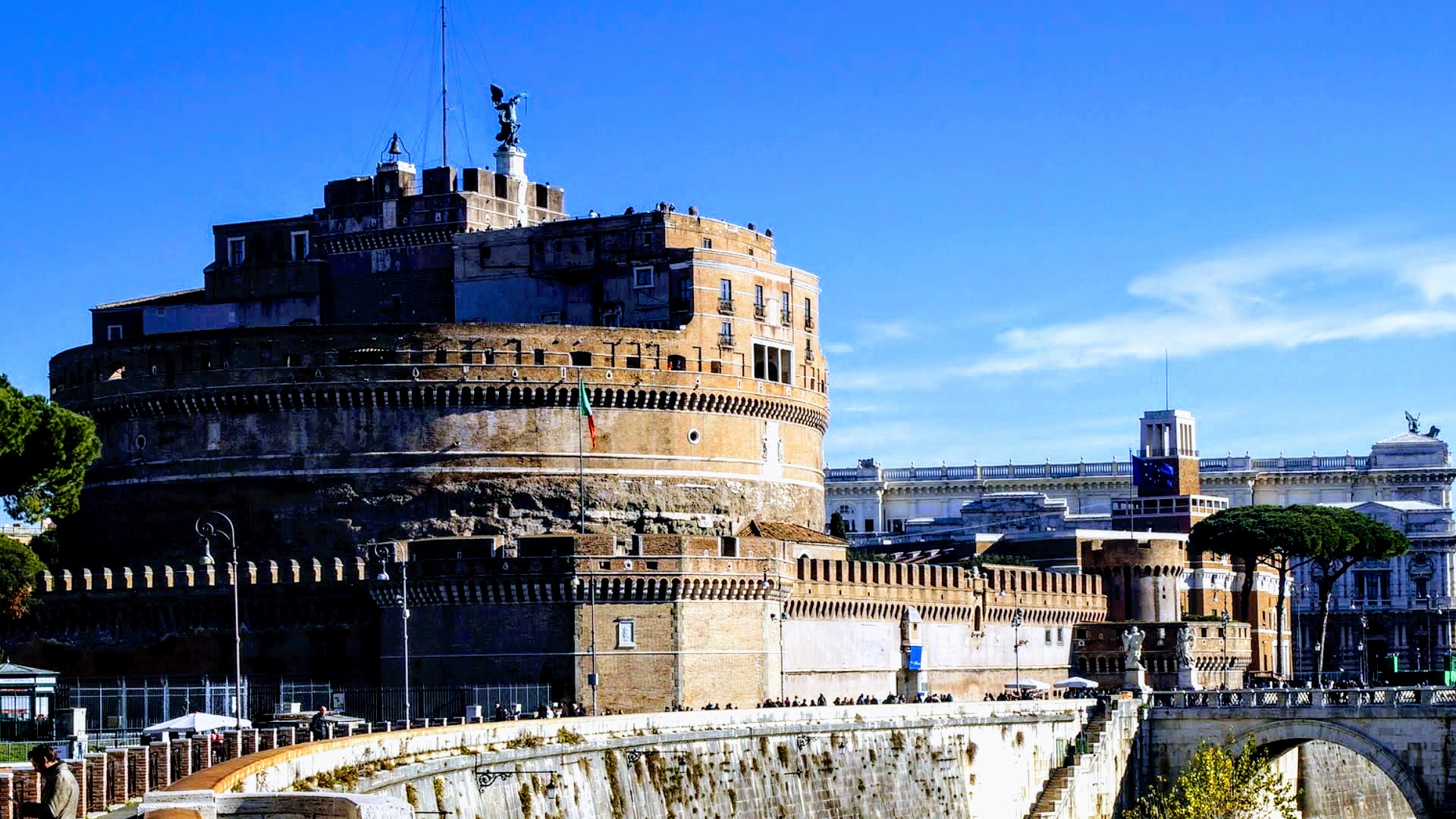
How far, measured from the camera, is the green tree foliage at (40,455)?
230 feet

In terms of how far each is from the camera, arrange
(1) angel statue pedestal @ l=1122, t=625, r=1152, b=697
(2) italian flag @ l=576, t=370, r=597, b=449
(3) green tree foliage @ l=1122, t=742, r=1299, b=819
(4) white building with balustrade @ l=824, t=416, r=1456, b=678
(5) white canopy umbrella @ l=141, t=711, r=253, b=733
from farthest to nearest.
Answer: (4) white building with balustrade @ l=824, t=416, r=1456, b=678, (1) angel statue pedestal @ l=1122, t=625, r=1152, b=697, (2) italian flag @ l=576, t=370, r=597, b=449, (3) green tree foliage @ l=1122, t=742, r=1299, b=819, (5) white canopy umbrella @ l=141, t=711, r=253, b=733

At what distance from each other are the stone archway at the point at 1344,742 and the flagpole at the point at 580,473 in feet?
71.6

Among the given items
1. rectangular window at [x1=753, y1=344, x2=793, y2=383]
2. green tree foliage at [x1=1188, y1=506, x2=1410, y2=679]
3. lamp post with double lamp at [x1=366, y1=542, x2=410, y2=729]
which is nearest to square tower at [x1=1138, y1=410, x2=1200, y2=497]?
green tree foliage at [x1=1188, y1=506, x2=1410, y2=679]

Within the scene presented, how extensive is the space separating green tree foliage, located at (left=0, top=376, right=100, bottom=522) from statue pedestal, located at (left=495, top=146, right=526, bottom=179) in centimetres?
2425

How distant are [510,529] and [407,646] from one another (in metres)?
10.7

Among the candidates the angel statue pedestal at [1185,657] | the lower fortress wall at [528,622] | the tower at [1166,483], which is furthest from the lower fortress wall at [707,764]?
the tower at [1166,483]

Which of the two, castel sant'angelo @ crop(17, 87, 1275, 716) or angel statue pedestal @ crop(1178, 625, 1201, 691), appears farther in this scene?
angel statue pedestal @ crop(1178, 625, 1201, 691)

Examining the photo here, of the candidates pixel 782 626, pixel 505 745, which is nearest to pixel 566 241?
pixel 782 626

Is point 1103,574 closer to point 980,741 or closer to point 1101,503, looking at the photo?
point 980,741

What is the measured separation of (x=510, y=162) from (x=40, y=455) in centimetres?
2918

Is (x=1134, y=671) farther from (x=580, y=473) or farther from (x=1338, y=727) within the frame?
(x=580, y=473)

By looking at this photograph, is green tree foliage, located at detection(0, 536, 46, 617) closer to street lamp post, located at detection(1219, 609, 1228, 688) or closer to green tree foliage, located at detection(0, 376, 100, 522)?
green tree foliage, located at detection(0, 376, 100, 522)

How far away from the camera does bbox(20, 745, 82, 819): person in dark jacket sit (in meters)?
25.2

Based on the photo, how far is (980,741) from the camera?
74812mm
